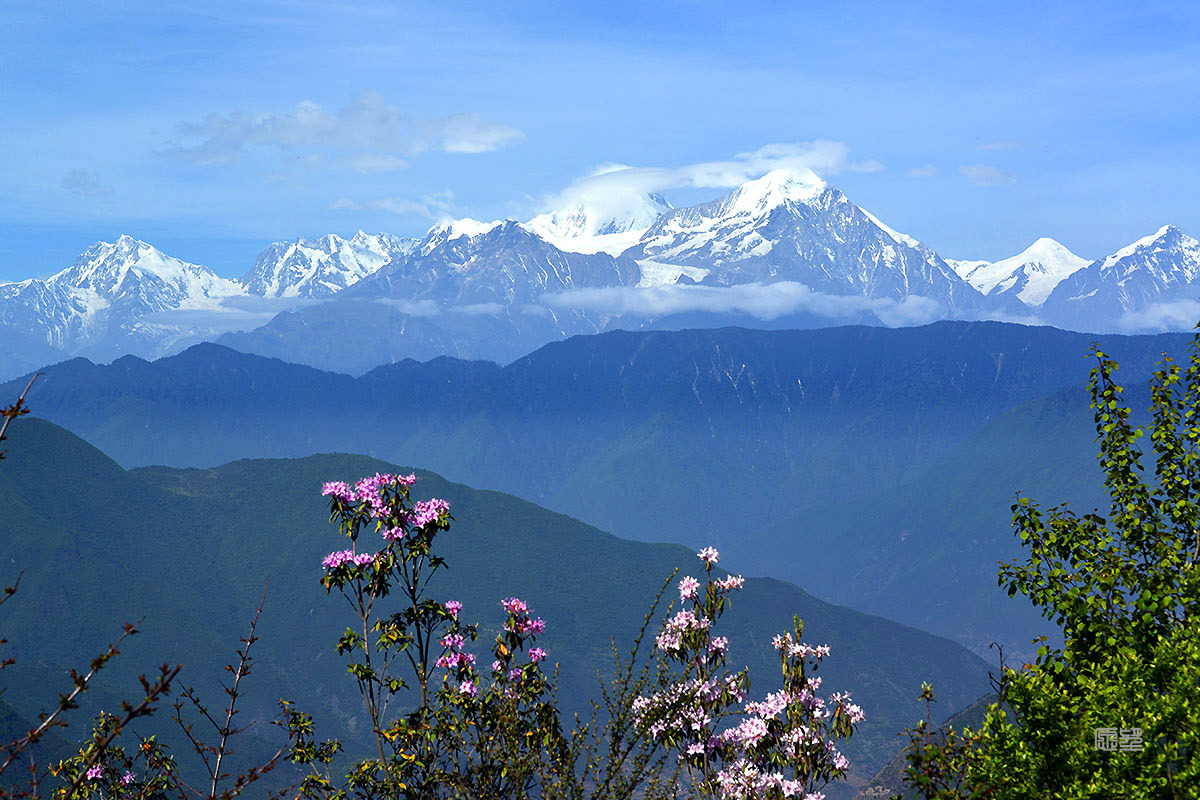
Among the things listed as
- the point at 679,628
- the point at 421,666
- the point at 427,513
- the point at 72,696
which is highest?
the point at 427,513

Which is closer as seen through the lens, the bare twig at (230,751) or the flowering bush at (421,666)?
the bare twig at (230,751)

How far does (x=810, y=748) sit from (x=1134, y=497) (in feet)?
25.5

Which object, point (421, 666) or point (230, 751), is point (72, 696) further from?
point (421, 666)

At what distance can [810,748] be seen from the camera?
1562cm

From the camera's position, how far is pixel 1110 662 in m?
15.3

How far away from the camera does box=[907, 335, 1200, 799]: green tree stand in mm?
12641

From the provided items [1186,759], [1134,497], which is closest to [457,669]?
[1186,759]

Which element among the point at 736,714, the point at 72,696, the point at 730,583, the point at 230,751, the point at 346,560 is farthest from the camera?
the point at 730,583

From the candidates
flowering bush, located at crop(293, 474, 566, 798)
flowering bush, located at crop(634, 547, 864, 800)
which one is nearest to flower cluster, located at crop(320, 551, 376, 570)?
flowering bush, located at crop(293, 474, 566, 798)

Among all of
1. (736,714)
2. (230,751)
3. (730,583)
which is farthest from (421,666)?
(730,583)

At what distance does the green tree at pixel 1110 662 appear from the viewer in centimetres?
1264

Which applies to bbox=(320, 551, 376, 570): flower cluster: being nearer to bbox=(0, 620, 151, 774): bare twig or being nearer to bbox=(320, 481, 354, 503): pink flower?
bbox=(320, 481, 354, 503): pink flower

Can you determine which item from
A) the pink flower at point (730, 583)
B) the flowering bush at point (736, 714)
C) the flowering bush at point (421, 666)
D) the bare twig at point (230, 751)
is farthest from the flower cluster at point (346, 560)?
the pink flower at point (730, 583)

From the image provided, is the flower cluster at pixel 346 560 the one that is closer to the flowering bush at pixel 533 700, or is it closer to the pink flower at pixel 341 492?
the flowering bush at pixel 533 700
